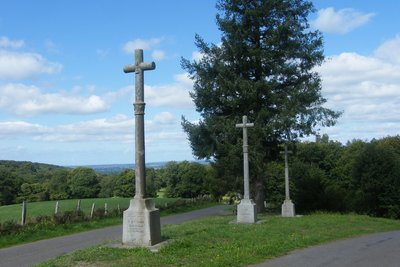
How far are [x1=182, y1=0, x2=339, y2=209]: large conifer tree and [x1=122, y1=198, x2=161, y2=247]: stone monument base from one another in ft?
44.7

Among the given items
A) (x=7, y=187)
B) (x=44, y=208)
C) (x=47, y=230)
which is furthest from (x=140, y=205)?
(x=7, y=187)

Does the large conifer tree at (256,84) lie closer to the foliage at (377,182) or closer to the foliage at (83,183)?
the foliage at (377,182)

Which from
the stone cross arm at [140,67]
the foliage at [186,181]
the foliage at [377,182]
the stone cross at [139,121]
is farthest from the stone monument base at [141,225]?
the foliage at [186,181]

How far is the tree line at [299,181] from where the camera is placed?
39.6 m

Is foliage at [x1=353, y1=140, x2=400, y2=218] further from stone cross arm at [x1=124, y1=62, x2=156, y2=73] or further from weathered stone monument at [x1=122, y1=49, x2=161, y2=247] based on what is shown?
stone cross arm at [x1=124, y1=62, x2=156, y2=73]

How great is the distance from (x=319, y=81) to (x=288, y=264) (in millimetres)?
17985

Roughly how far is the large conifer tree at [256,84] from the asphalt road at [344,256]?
12.1 m

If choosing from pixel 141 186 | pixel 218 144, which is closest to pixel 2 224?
pixel 141 186

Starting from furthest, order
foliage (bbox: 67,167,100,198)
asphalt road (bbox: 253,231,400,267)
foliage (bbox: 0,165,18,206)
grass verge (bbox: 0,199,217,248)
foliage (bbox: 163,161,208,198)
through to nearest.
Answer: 1. foliage (bbox: 67,167,100,198)
2. foliage (bbox: 163,161,208,198)
3. foliage (bbox: 0,165,18,206)
4. grass verge (bbox: 0,199,217,248)
5. asphalt road (bbox: 253,231,400,267)

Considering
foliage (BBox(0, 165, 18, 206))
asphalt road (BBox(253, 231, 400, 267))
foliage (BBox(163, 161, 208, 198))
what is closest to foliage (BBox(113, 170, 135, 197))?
foliage (BBox(163, 161, 208, 198))

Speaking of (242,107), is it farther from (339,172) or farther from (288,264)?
(339,172)

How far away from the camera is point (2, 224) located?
17234 mm

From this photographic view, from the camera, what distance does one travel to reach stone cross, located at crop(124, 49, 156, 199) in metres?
11.5

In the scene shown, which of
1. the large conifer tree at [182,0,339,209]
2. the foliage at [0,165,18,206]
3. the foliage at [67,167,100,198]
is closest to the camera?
the large conifer tree at [182,0,339,209]
